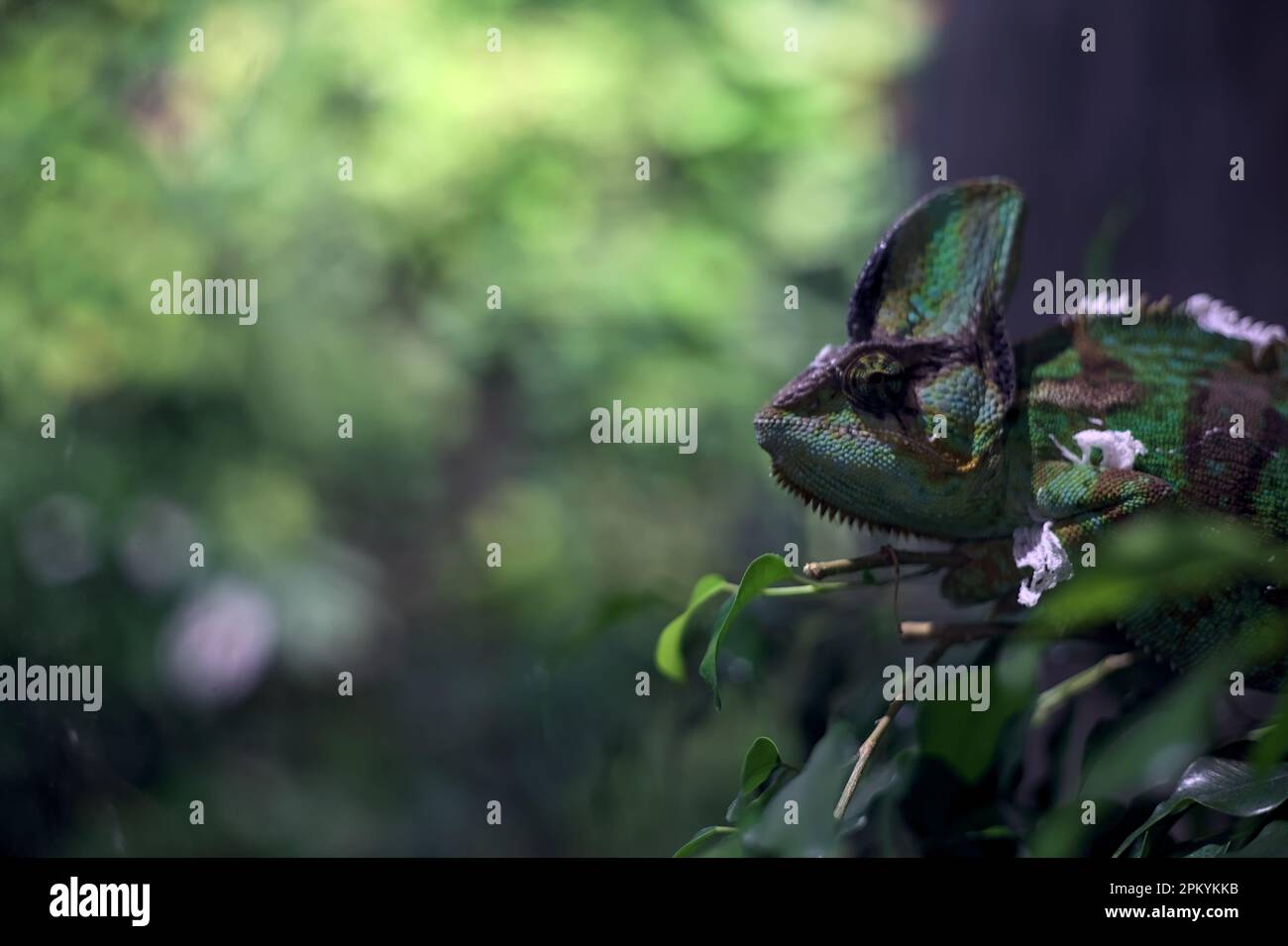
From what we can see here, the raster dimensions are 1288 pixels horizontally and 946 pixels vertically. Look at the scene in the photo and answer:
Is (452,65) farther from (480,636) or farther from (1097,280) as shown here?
(1097,280)

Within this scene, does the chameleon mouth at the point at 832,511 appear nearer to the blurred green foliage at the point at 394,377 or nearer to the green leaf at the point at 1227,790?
the green leaf at the point at 1227,790

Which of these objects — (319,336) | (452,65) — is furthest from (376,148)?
(319,336)

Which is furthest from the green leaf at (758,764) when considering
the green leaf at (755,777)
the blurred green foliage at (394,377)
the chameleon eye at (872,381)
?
the blurred green foliage at (394,377)

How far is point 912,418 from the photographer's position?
83 centimetres

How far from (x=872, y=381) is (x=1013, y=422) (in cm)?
12

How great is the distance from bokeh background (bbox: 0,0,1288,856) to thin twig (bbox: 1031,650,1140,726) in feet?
0.54

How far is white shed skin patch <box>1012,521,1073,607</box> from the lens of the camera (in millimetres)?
752

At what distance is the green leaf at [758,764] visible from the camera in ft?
2.32

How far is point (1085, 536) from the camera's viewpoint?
0.78 meters

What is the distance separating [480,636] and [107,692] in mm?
1328

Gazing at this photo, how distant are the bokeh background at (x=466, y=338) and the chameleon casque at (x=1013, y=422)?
258 millimetres

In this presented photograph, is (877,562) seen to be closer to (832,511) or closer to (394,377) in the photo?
(832,511)

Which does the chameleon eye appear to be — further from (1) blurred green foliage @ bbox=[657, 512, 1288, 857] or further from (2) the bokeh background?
(2) the bokeh background

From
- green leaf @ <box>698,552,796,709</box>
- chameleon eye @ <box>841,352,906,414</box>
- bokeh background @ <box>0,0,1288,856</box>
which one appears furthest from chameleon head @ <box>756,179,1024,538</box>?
bokeh background @ <box>0,0,1288,856</box>
